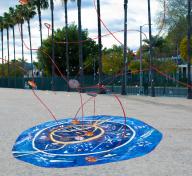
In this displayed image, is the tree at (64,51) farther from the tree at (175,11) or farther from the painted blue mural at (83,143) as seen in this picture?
the painted blue mural at (83,143)

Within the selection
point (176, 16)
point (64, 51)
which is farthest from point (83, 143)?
point (64, 51)

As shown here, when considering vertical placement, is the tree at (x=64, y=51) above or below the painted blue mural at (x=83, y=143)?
above

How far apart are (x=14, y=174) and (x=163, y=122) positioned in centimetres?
881

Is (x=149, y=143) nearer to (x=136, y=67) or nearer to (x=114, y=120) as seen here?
(x=114, y=120)

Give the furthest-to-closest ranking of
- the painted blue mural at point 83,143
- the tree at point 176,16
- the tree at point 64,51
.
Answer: the tree at point 64,51, the tree at point 176,16, the painted blue mural at point 83,143

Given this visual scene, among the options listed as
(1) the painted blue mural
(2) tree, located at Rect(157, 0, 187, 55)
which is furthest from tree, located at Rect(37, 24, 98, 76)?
(1) the painted blue mural

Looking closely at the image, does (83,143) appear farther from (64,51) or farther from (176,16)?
(64,51)

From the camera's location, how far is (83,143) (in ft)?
37.2

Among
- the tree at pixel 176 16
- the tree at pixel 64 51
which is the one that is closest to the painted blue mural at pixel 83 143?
the tree at pixel 176 16

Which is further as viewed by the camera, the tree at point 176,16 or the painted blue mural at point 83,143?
the tree at point 176,16

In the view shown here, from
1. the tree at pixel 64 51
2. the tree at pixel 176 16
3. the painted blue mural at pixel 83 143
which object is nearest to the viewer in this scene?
the painted blue mural at pixel 83 143

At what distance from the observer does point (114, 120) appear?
15656mm

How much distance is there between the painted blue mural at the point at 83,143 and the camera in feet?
32.5

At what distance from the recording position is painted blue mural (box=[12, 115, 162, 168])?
9.91 meters
